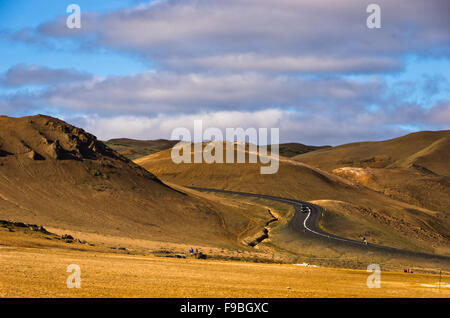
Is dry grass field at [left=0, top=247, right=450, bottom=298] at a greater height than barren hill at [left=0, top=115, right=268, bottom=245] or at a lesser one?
lesser

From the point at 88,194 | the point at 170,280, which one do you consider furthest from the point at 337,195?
the point at 170,280

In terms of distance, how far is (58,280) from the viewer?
94.8 ft

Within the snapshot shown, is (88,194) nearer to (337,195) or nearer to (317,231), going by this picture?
(317,231)

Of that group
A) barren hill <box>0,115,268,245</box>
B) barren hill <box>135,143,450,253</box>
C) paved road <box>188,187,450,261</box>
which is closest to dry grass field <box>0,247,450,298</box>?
paved road <box>188,187,450,261</box>

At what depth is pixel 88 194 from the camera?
3211 inches

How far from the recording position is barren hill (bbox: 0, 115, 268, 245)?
7119 cm

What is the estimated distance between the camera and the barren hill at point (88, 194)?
71.2 metres

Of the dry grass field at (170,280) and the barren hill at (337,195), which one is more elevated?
the barren hill at (337,195)

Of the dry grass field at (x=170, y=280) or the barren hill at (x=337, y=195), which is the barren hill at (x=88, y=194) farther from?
the dry grass field at (x=170, y=280)

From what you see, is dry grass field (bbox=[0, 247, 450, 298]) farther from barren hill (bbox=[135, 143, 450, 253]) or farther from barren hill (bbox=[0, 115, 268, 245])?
barren hill (bbox=[135, 143, 450, 253])

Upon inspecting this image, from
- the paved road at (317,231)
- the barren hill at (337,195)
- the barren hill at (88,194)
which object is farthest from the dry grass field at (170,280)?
the barren hill at (337,195)

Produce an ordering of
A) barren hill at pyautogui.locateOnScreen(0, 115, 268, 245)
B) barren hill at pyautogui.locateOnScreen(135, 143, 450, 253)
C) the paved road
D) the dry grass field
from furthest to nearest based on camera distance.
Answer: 1. barren hill at pyautogui.locateOnScreen(135, 143, 450, 253)
2. barren hill at pyautogui.locateOnScreen(0, 115, 268, 245)
3. the paved road
4. the dry grass field
